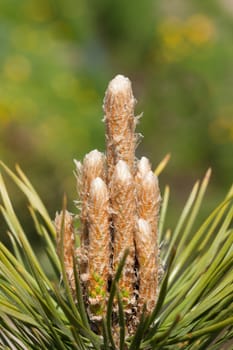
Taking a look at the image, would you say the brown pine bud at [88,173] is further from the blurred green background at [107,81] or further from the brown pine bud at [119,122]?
the blurred green background at [107,81]

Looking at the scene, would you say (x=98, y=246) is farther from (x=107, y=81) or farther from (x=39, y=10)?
(x=39, y=10)

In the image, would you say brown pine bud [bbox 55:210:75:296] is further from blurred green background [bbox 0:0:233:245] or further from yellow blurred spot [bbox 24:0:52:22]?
yellow blurred spot [bbox 24:0:52:22]

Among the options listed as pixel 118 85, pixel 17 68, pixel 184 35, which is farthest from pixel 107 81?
pixel 118 85

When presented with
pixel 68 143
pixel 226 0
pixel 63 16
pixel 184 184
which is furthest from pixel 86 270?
pixel 226 0

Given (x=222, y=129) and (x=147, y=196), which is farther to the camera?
(x=222, y=129)

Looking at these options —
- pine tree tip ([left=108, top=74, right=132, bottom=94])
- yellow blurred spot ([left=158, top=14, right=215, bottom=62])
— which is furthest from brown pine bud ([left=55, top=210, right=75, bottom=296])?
yellow blurred spot ([left=158, top=14, right=215, bottom=62])

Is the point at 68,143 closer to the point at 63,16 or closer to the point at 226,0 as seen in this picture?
the point at 63,16

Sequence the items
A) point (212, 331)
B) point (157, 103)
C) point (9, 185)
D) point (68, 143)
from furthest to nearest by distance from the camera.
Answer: point (157, 103)
point (68, 143)
point (9, 185)
point (212, 331)
